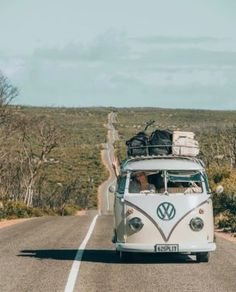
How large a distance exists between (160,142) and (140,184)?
2281 millimetres

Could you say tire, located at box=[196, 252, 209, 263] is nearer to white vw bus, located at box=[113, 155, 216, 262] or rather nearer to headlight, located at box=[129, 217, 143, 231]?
white vw bus, located at box=[113, 155, 216, 262]

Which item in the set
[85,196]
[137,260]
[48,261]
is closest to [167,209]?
[137,260]

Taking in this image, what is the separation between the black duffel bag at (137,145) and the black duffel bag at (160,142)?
21 centimetres

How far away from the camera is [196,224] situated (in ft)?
55.6

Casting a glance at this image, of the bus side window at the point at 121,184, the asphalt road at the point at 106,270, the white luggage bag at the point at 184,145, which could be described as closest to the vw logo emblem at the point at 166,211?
the asphalt road at the point at 106,270

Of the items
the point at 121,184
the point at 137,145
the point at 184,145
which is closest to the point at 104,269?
the point at 121,184

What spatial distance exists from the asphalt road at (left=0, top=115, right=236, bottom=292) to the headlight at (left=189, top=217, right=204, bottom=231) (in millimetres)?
803

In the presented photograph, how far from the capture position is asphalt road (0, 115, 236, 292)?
45.2 ft

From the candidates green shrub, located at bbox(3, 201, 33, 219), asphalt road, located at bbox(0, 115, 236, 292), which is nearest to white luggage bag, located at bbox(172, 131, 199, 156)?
asphalt road, located at bbox(0, 115, 236, 292)

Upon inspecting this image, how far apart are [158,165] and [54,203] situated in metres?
68.4

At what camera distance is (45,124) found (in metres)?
82.2

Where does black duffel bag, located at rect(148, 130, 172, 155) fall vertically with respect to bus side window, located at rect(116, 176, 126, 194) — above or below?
above

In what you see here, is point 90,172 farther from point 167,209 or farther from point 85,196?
point 167,209

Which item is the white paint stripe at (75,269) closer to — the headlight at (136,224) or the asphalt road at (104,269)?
the asphalt road at (104,269)
